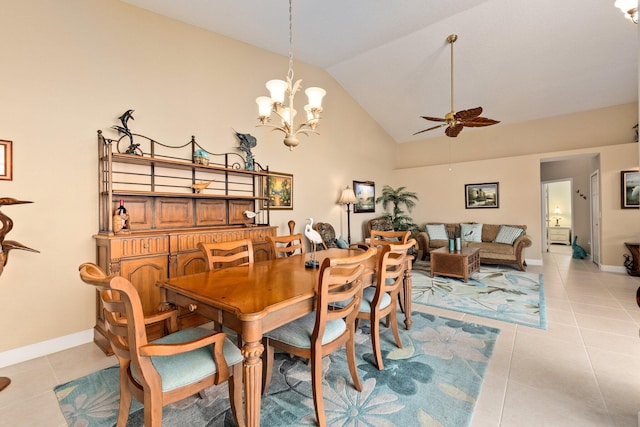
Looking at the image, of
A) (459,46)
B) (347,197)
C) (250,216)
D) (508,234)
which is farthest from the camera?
(508,234)

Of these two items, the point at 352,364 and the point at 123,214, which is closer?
the point at 352,364

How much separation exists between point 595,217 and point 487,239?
240cm

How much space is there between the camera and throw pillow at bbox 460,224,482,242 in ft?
21.4

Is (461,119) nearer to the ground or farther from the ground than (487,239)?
farther from the ground

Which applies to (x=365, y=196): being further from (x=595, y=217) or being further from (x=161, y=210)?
(x=595, y=217)

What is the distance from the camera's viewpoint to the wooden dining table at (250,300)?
1.31 m

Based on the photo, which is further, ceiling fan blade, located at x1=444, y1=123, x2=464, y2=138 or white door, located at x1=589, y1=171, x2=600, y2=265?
white door, located at x1=589, y1=171, x2=600, y2=265

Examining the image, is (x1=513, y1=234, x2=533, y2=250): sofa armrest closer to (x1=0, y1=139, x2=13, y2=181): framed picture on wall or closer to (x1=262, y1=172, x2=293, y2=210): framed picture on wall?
(x1=262, y1=172, x2=293, y2=210): framed picture on wall

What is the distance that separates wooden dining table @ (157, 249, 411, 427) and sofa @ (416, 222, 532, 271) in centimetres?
510

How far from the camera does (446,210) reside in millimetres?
7402

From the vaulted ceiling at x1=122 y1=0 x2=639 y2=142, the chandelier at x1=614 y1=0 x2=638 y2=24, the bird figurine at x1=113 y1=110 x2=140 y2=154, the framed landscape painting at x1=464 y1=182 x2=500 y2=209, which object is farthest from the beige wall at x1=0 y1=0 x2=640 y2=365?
the chandelier at x1=614 y1=0 x2=638 y2=24

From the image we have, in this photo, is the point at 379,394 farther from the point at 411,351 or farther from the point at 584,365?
the point at 584,365

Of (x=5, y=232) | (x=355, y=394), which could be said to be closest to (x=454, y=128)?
(x=355, y=394)

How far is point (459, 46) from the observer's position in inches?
180
